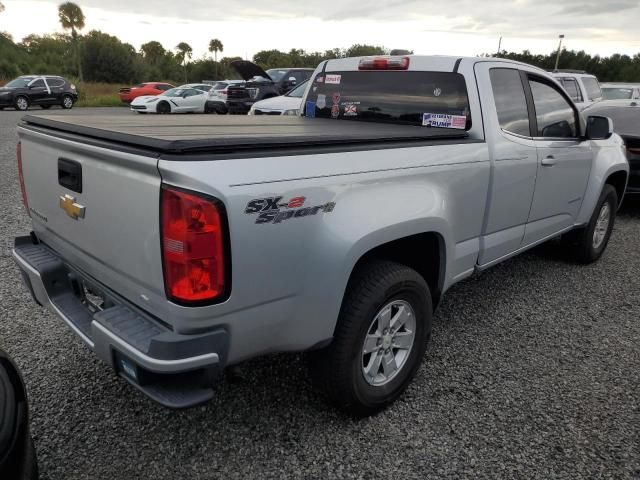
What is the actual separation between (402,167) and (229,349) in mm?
1216

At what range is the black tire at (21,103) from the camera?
22.1 metres

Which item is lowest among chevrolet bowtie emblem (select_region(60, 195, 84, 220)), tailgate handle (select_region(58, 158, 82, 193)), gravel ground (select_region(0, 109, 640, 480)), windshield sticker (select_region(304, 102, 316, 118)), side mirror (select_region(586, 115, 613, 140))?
gravel ground (select_region(0, 109, 640, 480))

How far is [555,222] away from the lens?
4.14 m

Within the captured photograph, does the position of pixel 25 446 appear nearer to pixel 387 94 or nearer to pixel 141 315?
pixel 141 315

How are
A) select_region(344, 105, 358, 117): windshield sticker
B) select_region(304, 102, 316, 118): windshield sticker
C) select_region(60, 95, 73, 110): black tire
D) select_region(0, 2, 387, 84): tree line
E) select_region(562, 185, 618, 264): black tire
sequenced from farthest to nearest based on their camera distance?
select_region(0, 2, 387, 84): tree line < select_region(60, 95, 73, 110): black tire < select_region(562, 185, 618, 264): black tire < select_region(304, 102, 316, 118): windshield sticker < select_region(344, 105, 358, 117): windshield sticker

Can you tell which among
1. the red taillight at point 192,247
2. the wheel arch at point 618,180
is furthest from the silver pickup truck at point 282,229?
the wheel arch at point 618,180

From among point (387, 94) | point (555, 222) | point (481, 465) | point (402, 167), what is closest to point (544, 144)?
point (555, 222)

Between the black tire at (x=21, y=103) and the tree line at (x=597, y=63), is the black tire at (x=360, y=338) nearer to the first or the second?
the black tire at (x=21, y=103)

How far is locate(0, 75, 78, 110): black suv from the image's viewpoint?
72.1 ft

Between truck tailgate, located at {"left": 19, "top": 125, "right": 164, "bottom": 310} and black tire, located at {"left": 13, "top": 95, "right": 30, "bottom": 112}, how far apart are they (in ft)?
76.9

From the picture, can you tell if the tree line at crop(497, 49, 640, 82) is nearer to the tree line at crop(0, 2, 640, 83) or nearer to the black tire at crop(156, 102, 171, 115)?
the tree line at crop(0, 2, 640, 83)

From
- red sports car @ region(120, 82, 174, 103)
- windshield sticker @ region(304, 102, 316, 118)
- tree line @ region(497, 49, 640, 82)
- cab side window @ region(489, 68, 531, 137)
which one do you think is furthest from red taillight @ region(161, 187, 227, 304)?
tree line @ region(497, 49, 640, 82)

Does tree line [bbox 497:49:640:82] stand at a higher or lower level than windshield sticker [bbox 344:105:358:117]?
higher

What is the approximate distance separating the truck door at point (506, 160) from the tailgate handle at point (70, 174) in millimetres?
2320
